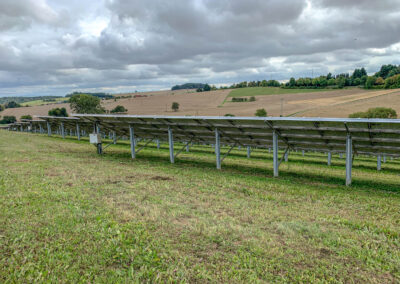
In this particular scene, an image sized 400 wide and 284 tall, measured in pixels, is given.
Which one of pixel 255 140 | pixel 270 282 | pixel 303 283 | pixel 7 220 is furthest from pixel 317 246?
pixel 255 140

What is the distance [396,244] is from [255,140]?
10285mm

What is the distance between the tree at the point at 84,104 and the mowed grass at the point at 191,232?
96999 millimetres

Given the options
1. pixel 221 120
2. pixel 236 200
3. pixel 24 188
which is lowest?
pixel 236 200

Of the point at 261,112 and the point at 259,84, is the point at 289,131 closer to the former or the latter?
the point at 261,112

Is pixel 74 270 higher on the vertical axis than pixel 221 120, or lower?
lower

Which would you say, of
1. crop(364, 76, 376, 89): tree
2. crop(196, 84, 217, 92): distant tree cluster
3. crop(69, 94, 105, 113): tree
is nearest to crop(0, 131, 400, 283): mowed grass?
crop(69, 94, 105, 113): tree

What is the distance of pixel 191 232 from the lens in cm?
639

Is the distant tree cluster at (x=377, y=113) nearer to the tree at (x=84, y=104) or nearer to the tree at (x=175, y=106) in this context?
the tree at (x=175, y=106)

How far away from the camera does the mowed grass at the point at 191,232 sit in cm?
485

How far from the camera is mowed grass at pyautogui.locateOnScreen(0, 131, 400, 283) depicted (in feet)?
15.9

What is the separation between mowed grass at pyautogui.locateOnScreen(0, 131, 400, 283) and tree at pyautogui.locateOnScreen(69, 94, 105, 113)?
97.0 m

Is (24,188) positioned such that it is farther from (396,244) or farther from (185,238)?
(396,244)

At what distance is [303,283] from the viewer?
4.59m

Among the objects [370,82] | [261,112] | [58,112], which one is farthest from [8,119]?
[370,82]
